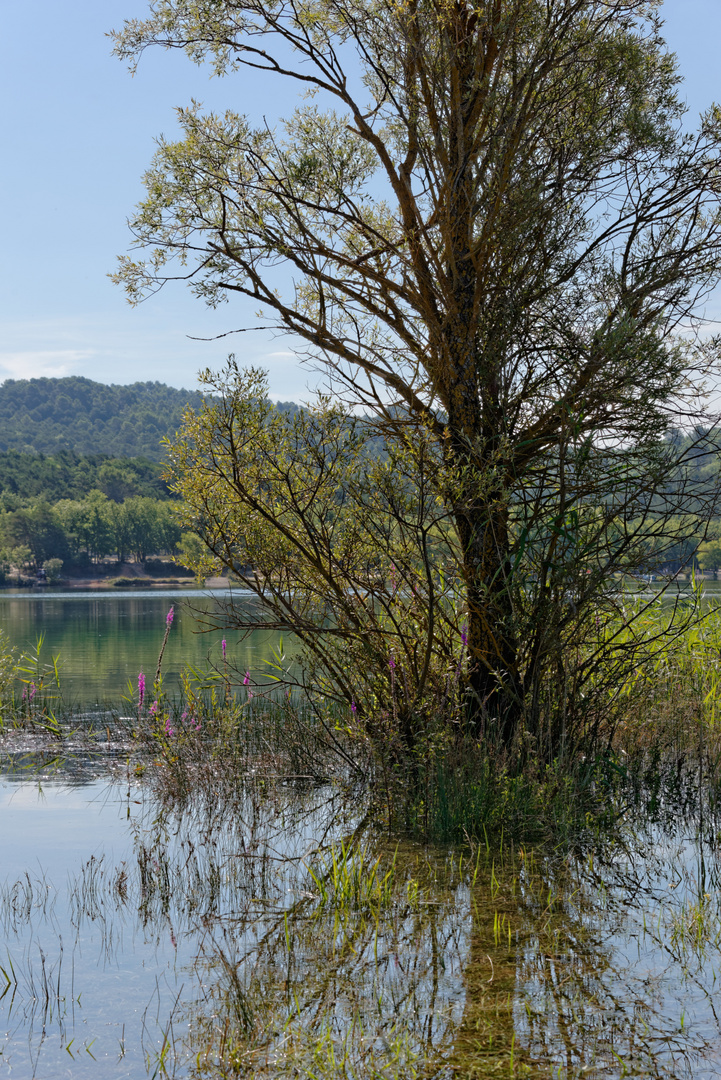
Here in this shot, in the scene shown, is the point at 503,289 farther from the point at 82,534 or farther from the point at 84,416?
the point at 84,416

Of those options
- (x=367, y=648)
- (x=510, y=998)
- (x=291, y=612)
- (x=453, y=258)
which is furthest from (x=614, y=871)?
(x=453, y=258)

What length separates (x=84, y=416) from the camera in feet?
593

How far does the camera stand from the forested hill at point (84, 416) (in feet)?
525

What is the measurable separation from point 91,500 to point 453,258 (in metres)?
98.4

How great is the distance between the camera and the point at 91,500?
329 ft

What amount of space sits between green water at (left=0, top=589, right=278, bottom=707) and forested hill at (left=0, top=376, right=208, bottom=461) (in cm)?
11525

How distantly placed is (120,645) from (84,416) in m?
165

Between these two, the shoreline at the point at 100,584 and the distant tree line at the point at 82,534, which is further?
the distant tree line at the point at 82,534

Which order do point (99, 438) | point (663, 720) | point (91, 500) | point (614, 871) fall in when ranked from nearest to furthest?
point (614, 871)
point (663, 720)
point (91, 500)
point (99, 438)

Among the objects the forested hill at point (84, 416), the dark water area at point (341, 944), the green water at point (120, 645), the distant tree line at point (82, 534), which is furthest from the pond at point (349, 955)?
the forested hill at point (84, 416)

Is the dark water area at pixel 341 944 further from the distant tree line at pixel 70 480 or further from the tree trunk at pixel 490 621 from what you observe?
the distant tree line at pixel 70 480

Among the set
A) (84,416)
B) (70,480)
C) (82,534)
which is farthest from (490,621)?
(84,416)

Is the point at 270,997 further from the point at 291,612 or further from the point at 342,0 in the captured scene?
the point at 342,0

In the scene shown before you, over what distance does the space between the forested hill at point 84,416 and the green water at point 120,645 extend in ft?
378
